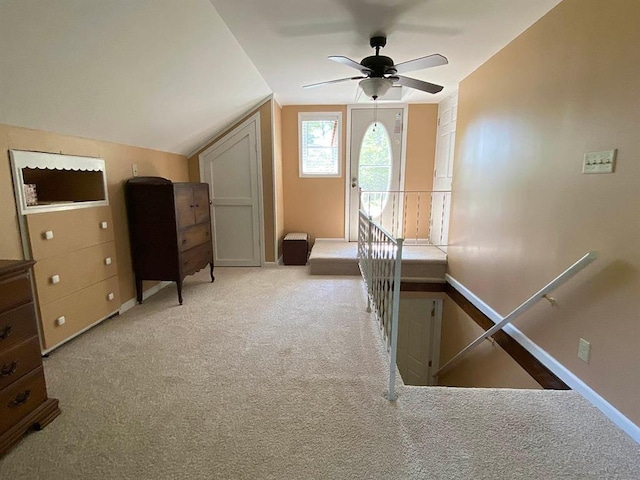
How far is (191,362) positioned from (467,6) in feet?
10.4

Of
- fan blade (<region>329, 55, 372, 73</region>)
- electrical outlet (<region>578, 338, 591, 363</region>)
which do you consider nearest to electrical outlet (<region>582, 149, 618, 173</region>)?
electrical outlet (<region>578, 338, 591, 363</region>)

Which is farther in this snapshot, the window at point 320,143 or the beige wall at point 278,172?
the window at point 320,143

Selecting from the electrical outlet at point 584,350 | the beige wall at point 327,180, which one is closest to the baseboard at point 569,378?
the electrical outlet at point 584,350

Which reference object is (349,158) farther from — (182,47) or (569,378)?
(569,378)

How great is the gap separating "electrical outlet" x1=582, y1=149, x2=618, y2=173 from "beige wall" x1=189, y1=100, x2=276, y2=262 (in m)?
3.47

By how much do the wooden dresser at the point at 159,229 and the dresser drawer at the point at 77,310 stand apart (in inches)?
13.7

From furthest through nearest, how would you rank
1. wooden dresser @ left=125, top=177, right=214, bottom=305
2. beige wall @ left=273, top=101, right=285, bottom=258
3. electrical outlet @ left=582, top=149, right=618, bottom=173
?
beige wall @ left=273, top=101, right=285, bottom=258
wooden dresser @ left=125, top=177, right=214, bottom=305
electrical outlet @ left=582, top=149, right=618, bottom=173

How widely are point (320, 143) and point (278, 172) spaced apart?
853 millimetres

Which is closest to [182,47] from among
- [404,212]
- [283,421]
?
[283,421]

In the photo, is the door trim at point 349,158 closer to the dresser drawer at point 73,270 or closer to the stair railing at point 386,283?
the stair railing at point 386,283

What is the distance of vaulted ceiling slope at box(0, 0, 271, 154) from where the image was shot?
167 centimetres

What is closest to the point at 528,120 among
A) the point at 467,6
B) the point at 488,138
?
the point at 488,138

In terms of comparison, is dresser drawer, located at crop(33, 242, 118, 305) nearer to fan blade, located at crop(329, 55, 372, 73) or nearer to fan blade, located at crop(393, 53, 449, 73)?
fan blade, located at crop(329, 55, 372, 73)

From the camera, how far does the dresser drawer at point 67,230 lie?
2.19 metres
